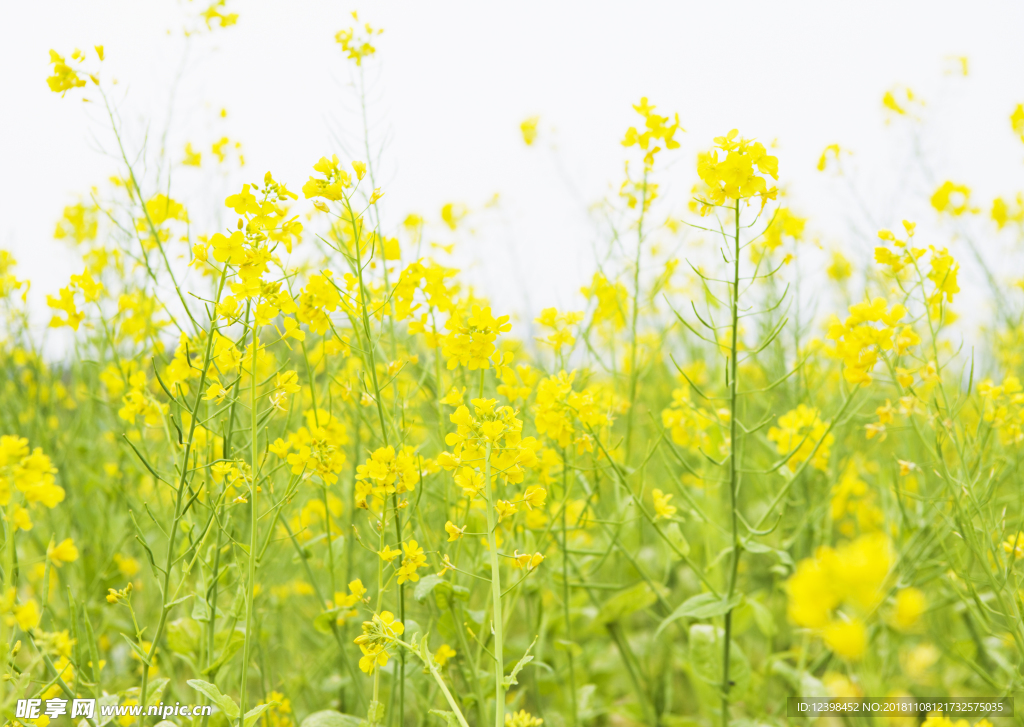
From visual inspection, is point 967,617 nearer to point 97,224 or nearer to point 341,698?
point 341,698

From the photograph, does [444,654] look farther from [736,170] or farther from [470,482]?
[736,170]

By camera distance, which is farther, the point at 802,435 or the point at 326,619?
the point at 802,435

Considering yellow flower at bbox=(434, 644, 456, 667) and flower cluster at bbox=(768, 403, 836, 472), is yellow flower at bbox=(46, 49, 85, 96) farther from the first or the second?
flower cluster at bbox=(768, 403, 836, 472)

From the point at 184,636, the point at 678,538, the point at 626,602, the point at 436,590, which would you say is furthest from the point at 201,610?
the point at 678,538

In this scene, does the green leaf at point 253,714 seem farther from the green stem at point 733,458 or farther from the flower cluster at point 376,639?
the green stem at point 733,458

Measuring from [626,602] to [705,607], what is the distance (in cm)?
44

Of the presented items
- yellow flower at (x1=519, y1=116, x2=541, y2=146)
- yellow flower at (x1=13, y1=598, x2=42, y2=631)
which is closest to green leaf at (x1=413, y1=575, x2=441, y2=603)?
yellow flower at (x1=13, y1=598, x2=42, y2=631)

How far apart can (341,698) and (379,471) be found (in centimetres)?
137

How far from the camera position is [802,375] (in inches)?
106

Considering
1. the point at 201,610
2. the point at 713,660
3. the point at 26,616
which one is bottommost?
the point at 713,660

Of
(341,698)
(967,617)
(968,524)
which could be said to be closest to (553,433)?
(968,524)

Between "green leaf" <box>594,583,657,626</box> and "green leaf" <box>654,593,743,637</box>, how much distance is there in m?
0.32

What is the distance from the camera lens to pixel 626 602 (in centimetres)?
216

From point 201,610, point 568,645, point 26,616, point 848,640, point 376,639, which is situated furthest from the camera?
point 568,645
